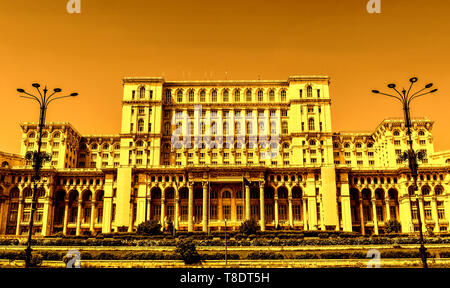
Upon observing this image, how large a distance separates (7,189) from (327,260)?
87911 millimetres

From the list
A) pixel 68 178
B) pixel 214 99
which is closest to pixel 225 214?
pixel 214 99

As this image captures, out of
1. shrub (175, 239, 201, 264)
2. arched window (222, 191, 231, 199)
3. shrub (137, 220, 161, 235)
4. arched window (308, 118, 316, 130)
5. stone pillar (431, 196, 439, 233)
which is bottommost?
shrub (175, 239, 201, 264)

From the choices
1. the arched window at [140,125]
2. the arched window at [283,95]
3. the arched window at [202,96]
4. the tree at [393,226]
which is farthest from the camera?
the arched window at [202,96]

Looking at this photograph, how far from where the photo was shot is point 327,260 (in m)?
51.5

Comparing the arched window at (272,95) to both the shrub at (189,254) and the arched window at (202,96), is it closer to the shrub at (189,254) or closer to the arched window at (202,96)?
the arched window at (202,96)

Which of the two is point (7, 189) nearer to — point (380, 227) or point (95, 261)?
point (95, 261)

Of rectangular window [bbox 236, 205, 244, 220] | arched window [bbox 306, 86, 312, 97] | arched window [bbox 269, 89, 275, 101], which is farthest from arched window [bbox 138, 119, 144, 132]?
arched window [bbox 306, 86, 312, 97]

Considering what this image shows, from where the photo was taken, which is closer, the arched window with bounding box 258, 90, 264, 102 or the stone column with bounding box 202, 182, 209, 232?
the stone column with bounding box 202, 182, 209, 232

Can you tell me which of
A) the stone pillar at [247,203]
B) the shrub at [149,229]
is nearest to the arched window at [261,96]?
the stone pillar at [247,203]

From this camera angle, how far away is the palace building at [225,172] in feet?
330

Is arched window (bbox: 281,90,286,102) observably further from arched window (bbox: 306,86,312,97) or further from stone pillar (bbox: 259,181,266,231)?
stone pillar (bbox: 259,181,266,231)

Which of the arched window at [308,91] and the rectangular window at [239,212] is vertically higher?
the arched window at [308,91]

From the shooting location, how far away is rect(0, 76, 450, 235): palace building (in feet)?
330
